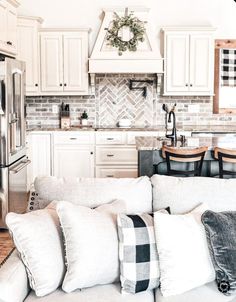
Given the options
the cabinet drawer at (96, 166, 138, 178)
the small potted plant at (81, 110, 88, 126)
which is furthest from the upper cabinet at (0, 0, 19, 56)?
the cabinet drawer at (96, 166, 138, 178)

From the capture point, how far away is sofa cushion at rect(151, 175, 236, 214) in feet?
8.71

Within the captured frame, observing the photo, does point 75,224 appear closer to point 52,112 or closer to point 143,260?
point 143,260

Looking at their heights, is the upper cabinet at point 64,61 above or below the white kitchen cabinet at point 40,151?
above

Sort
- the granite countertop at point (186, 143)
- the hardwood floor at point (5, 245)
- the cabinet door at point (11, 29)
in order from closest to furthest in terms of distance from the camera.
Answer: the hardwood floor at point (5, 245) → the granite countertop at point (186, 143) → the cabinet door at point (11, 29)

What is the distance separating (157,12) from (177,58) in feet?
2.72

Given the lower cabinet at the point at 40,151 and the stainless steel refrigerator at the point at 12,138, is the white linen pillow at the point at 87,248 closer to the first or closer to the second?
the stainless steel refrigerator at the point at 12,138

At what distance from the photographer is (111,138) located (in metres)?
6.61

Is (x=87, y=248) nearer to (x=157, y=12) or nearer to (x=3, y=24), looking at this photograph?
(x=3, y=24)

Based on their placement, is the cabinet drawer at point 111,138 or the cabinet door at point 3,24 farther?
the cabinet drawer at point 111,138

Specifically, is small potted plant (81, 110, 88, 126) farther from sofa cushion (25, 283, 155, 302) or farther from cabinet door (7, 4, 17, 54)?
sofa cushion (25, 283, 155, 302)

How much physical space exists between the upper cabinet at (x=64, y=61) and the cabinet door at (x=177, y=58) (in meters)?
1.20

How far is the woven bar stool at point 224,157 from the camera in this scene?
4160mm

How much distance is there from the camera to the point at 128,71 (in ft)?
22.0

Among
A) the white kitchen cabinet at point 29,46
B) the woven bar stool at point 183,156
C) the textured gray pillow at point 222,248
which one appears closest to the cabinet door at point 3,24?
the white kitchen cabinet at point 29,46
